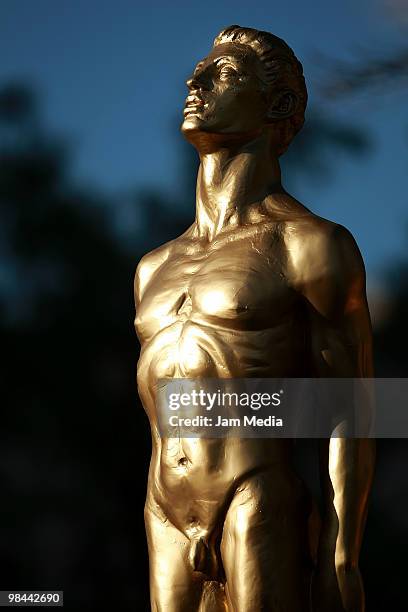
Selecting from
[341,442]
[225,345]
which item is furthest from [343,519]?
[225,345]

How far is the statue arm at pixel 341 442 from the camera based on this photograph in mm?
3648

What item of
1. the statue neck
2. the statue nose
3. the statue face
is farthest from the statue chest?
the statue nose

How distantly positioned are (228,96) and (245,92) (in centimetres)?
4

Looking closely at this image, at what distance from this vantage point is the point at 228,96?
3.94m

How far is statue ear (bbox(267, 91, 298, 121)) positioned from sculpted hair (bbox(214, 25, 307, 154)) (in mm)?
13

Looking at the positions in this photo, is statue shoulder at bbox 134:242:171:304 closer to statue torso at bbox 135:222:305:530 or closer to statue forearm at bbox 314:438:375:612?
statue torso at bbox 135:222:305:530

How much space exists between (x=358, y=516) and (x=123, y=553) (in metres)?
2.26

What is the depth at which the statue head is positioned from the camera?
3934mm

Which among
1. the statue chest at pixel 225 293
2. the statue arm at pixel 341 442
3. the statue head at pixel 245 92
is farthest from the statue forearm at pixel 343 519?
the statue head at pixel 245 92

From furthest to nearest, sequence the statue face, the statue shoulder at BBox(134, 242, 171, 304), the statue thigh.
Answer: the statue shoulder at BBox(134, 242, 171, 304)
the statue face
the statue thigh

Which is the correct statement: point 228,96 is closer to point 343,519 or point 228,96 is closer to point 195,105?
point 195,105

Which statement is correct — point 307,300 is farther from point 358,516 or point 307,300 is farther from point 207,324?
point 358,516

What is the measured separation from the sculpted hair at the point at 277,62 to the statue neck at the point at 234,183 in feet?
0.35

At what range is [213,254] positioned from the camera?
12.7 feet
